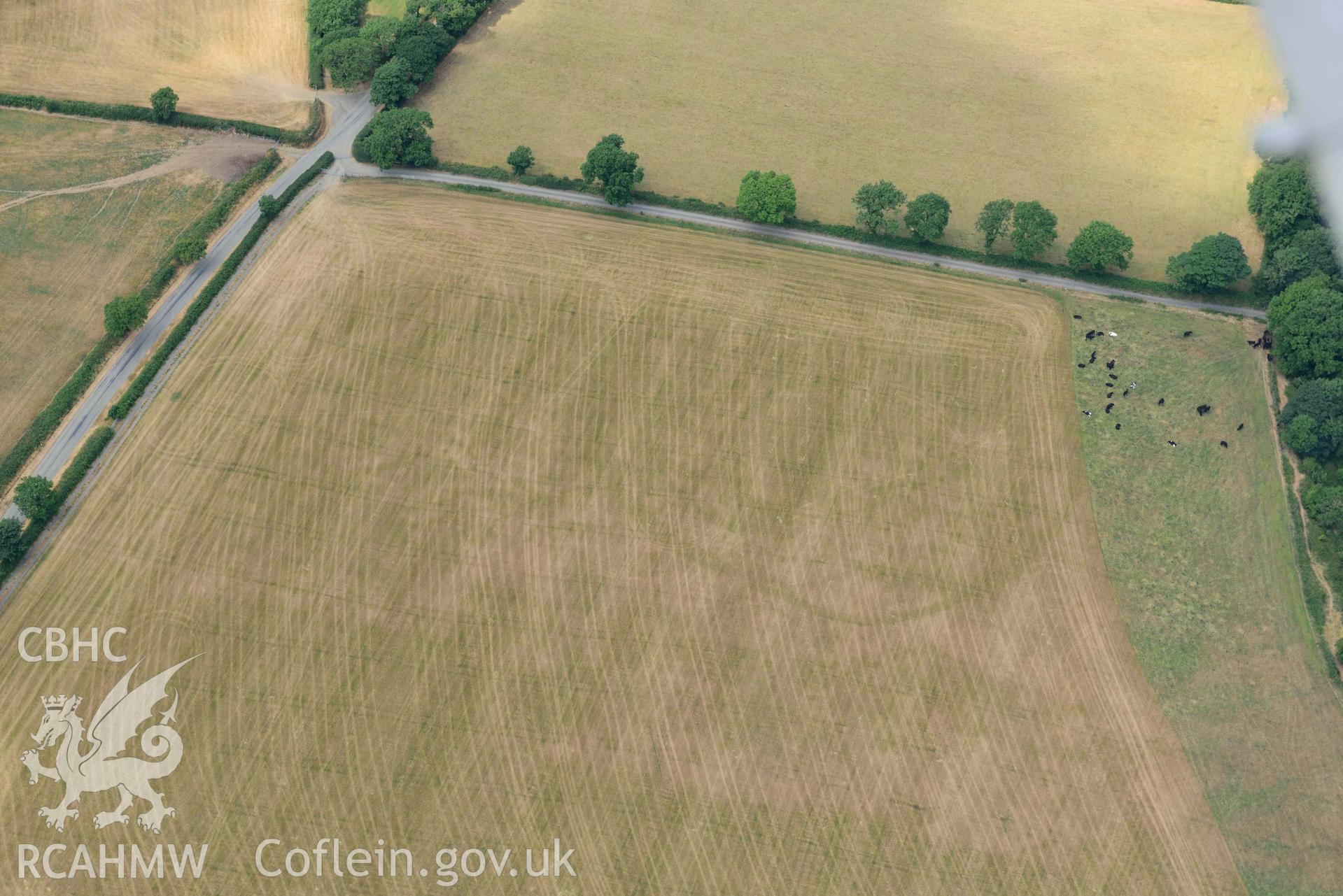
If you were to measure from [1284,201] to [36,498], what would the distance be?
13579 cm

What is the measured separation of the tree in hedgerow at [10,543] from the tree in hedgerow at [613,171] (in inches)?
2728

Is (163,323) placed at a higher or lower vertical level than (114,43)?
lower

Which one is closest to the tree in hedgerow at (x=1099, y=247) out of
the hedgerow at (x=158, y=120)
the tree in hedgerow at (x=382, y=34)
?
the tree in hedgerow at (x=382, y=34)

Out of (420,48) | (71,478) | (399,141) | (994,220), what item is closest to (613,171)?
(399,141)

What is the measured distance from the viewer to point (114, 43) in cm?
12356

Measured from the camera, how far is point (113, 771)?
73000 millimetres

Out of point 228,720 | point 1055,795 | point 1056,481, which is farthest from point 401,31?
point 1055,795

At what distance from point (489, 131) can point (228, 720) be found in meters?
77.5

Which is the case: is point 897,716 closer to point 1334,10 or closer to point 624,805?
point 624,805

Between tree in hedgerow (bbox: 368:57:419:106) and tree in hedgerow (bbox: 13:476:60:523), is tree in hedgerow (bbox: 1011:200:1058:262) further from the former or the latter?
tree in hedgerow (bbox: 13:476:60:523)

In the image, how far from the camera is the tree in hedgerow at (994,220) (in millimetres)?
103500

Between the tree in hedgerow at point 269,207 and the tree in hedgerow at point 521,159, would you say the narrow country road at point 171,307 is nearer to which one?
the tree in hedgerow at point 269,207

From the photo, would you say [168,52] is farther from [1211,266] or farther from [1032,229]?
[1211,266]

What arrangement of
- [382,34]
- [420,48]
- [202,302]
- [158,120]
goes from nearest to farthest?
1. [202,302]
2. [158,120]
3. [420,48]
4. [382,34]
